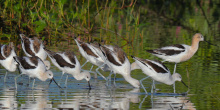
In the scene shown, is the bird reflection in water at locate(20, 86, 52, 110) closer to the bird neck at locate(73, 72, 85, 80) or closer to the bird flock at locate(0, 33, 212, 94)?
the bird flock at locate(0, 33, 212, 94)

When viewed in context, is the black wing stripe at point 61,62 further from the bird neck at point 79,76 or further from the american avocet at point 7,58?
the american avocet at point 7,58

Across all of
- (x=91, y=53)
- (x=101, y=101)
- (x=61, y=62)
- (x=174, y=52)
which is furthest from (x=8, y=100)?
(x=174, y=52)

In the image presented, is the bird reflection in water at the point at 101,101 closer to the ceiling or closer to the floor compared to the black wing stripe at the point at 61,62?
closer to the floor

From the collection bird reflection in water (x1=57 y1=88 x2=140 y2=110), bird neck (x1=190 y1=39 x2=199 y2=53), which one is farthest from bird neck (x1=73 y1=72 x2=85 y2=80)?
bird neck (x1=190 y1=39 x2=199 y2=53)

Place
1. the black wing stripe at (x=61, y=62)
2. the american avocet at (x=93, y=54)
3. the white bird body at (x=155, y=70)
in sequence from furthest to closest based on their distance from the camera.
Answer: the american avocet at (x=93, y=54) < the black wing stripe at (x=61, y=62) < the white bird body at (x=155, y=70)

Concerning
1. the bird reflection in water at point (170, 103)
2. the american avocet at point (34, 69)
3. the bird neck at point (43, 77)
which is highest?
the american avocet at point (34, 69)

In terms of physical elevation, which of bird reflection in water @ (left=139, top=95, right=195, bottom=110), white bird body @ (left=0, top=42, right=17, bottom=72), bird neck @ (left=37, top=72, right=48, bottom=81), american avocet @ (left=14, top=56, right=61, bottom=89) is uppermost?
white bird body @ (left=0, top=42, right=17, bottom=72)

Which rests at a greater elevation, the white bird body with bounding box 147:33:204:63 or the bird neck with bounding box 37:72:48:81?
the white bird body with bounding box 147:33:204:63

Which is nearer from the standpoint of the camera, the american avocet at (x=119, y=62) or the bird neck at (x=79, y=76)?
the american avocet at (x=119, y=62)

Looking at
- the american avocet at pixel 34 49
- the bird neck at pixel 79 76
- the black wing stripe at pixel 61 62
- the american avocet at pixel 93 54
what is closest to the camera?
the bird neck at pixel 79 76

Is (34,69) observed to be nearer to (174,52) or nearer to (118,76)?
(118,76)

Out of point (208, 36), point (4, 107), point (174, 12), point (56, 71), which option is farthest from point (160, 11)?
point (4, 107)

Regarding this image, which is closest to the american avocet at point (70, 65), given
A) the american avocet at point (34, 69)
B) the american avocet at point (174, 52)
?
the american avocet at point (34, 69)

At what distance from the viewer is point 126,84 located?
10148 mm
